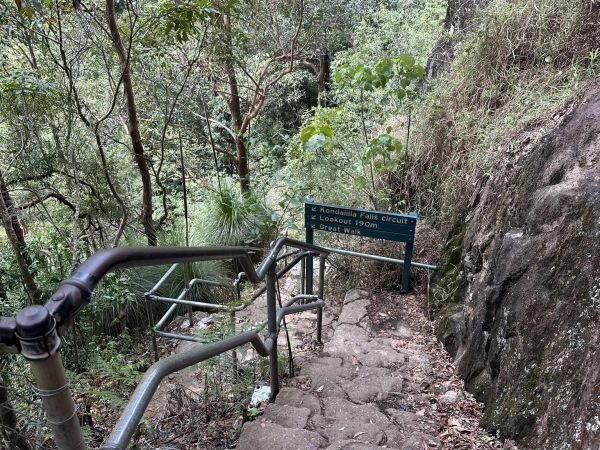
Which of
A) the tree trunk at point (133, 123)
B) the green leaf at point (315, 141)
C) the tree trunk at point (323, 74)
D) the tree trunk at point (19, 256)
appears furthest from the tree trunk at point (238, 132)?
the tree trunk at point (323, 74)

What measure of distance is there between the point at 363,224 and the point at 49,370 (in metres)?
3.77

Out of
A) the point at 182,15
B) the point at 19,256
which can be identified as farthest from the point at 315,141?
the point at 19,256

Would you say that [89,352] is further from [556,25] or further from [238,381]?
[556,25]

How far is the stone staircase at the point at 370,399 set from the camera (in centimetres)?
223

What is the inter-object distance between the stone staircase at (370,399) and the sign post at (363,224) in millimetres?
612

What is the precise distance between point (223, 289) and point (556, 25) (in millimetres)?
A: 4345

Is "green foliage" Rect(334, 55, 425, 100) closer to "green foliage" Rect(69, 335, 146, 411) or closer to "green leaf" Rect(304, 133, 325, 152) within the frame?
"green leaf" Rect(304, 133, 325, 152)

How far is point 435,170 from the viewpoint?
15.7 feet

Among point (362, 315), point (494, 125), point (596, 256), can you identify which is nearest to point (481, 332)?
point (596, 256)

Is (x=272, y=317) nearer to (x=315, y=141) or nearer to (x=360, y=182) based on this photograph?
(x=315, y=141)

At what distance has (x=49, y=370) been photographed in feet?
2.46

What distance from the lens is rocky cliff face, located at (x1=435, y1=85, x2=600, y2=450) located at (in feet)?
6.02

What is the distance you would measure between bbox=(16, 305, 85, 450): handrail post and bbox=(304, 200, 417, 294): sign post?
11.1 ft

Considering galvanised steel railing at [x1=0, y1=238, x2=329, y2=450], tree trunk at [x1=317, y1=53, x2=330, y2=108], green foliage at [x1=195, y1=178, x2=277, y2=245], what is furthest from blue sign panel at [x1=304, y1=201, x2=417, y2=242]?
tree trunk at [x1=317, y1=53, x2=330, y2=108]
